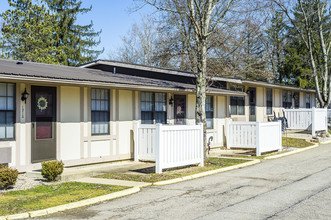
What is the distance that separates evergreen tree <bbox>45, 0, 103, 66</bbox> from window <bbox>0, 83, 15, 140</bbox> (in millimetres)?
24886

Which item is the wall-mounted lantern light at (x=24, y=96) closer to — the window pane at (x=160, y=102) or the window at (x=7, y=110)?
the window at (x=7, y=110)

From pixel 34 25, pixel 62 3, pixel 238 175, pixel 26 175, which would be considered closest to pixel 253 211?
pixel 238 175

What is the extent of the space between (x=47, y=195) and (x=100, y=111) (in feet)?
17.1

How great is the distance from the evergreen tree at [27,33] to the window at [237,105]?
1627cm

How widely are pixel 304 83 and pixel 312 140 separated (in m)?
17.6

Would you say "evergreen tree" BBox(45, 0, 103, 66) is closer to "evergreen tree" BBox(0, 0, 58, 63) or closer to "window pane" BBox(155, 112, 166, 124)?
"evergreen tree" BBox(0, 0, 58, 63)

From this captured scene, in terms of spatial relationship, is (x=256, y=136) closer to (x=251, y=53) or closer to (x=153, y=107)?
(x=153, y=107)

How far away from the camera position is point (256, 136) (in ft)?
48.9

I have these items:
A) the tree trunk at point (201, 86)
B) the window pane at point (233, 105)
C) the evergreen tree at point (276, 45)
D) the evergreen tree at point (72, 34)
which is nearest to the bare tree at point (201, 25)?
the tree trunk at point (201, 86)

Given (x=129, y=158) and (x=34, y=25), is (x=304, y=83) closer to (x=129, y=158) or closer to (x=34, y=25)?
(x=34, y=25)

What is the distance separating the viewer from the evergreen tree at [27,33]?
1196 inches

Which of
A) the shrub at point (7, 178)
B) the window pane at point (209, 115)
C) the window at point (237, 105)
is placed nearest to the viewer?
the shrub at point (7, 178)

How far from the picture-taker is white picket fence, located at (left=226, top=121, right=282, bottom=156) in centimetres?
1493

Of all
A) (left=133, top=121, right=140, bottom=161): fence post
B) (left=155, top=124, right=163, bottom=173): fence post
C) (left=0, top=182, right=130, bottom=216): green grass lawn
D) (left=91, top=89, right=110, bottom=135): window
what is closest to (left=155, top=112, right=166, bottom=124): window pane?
(left=133, top=121, right=140, bottom=161): fence post
